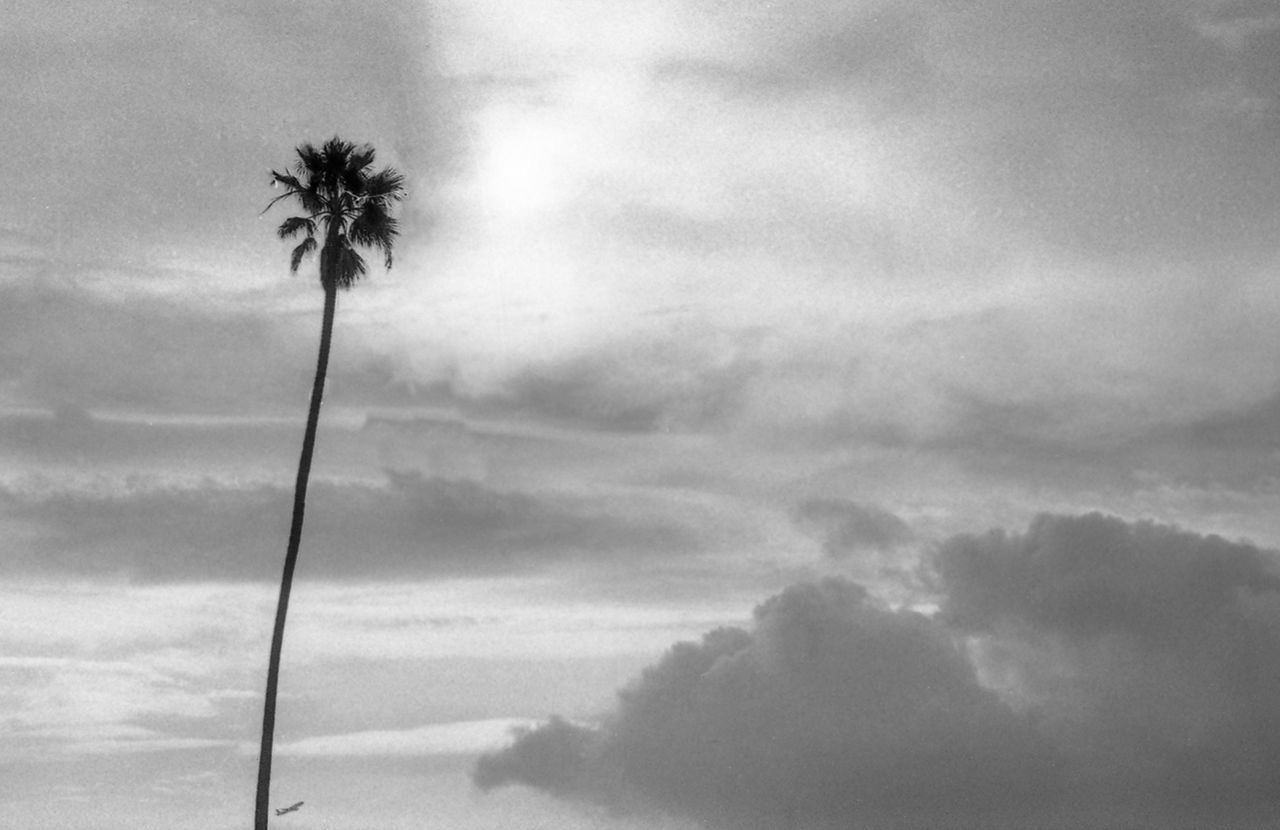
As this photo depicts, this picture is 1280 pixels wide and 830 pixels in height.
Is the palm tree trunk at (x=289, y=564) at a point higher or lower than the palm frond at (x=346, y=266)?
lower

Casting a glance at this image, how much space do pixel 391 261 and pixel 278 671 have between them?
14.8 metres

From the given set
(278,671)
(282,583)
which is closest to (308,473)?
(282,583)

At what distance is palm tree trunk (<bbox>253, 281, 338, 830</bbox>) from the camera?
42375mm

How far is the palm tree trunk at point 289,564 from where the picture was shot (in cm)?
4238

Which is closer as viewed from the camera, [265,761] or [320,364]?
[265,761]

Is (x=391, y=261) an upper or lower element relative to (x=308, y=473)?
upper

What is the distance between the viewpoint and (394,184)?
161ft

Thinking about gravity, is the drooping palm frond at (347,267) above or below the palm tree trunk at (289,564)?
above

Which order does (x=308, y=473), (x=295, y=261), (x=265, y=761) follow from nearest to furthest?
(x=265, y=761)
(x=308, y=473)
(x=295, y=261)

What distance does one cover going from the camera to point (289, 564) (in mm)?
45156

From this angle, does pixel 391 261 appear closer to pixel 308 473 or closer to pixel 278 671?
pixel 308 473

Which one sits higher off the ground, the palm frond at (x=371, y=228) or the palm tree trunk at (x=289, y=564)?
the palm frond at (x=371, y=228)

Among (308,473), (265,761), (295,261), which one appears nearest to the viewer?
(265,761)

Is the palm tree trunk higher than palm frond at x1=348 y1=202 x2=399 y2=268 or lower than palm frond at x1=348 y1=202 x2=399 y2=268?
lower
